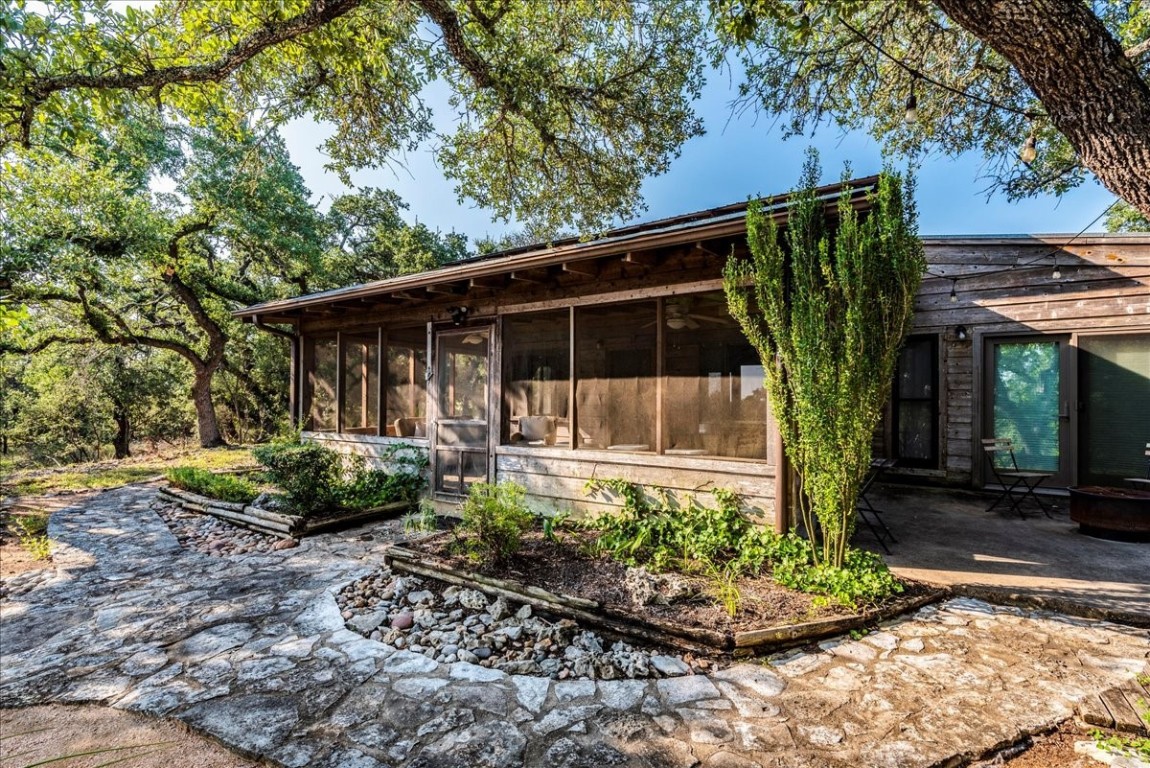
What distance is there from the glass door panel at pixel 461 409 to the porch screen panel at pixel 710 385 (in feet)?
7.64

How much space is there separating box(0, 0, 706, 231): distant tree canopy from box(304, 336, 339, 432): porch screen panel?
349 cm

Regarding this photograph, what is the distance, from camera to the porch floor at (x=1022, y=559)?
3305mm

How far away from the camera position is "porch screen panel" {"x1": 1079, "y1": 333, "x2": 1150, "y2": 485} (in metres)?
5.63

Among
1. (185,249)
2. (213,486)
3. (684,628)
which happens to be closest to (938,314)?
(684,628)

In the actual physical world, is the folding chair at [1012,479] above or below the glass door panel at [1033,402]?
below

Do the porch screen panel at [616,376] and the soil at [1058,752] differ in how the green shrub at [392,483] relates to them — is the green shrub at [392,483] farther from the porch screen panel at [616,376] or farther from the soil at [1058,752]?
the soil at [1058,752]

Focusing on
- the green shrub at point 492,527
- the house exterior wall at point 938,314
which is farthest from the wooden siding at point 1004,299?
the green shrub at point 492,527

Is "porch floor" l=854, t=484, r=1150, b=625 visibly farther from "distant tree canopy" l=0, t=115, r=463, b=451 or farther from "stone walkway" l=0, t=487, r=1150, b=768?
"distant tree canopy" l=0, t=115, r=463, b=451

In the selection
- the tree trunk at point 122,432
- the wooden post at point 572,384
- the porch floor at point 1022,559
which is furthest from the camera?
the tree trunk at point 122,432

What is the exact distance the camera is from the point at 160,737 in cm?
214

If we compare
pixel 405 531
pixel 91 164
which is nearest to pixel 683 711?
pixel 405 531

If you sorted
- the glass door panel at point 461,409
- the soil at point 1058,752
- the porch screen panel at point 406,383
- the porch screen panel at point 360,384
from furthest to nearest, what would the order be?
the porch screen panel at point 360,384 → the porch screen panel at point 406,383 → the glass door panel at point 461,409 → the soil at point 1058,752

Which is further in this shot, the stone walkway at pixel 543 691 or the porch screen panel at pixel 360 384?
the porch screen panel at pixel 360 384

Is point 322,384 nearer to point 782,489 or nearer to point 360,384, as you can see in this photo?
point 360,384
